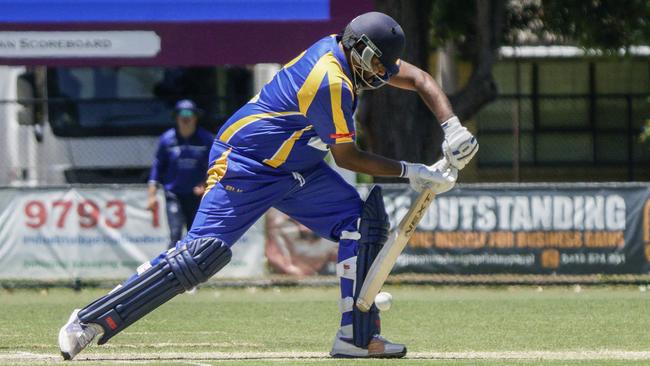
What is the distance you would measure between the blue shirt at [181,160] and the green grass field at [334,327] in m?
1.21

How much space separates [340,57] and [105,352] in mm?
2457

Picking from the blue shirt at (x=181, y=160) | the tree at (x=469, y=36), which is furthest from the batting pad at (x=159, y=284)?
the tree at (x=469, y=36)

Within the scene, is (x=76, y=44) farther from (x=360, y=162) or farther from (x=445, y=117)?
(x=445, y=117)

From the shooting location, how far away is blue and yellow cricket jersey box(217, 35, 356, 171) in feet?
24.7

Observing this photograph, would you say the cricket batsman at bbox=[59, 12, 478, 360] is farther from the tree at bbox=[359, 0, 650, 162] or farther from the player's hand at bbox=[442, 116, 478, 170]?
the tree at bbox=[359, 0, 650, 162]

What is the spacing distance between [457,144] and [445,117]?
22 centimetres

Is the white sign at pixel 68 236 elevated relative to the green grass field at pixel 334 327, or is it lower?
elevated

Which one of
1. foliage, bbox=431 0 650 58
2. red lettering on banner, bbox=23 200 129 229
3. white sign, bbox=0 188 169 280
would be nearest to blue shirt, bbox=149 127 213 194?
white sign, bbox=0 188 169 280

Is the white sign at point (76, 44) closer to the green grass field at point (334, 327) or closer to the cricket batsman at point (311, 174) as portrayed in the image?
the green grass field at point (334, 327)

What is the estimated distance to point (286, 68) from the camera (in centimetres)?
791

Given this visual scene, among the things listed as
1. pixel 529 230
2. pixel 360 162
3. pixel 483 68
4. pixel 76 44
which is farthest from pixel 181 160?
pixel 360 162

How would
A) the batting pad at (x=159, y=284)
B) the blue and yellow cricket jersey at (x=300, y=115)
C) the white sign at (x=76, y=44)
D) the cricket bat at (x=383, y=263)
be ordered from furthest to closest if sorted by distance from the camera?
the white sign at (x=76, y=44), the cricket bat at (x=383, y=263), the batting pad at (x=159, y=284), the blue and yellow cricket jersey at (x=300, y=115)

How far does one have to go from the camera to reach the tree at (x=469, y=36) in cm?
1742

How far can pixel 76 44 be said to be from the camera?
15633mm
